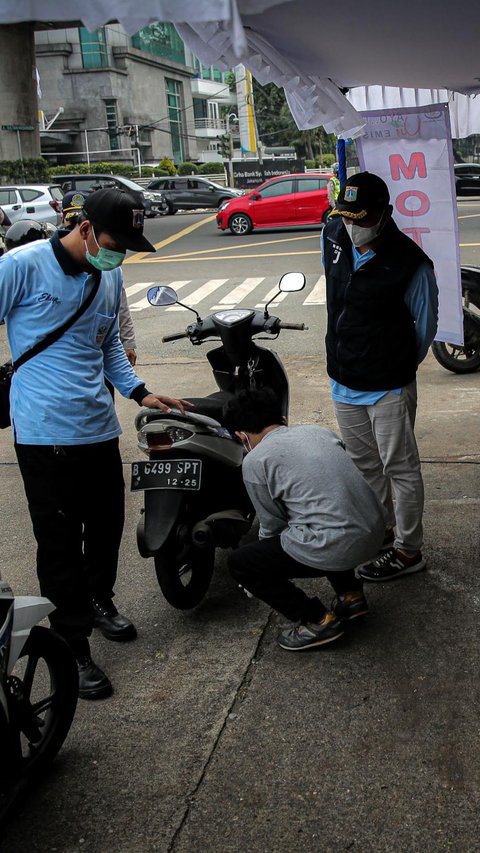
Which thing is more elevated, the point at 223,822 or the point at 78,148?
the point at 78,148

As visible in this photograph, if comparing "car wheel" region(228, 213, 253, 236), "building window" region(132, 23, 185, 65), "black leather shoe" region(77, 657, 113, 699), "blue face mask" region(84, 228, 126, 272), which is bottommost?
"black leather shoe" region(77, 657, 113, 699)

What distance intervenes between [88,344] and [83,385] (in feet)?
0.55

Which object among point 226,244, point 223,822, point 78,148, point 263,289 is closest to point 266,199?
point 226,244

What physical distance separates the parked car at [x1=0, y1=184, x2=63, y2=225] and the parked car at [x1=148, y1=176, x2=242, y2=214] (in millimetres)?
10512

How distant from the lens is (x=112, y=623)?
3.92 metres

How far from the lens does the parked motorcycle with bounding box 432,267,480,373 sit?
7.66 m

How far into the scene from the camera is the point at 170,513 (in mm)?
3832

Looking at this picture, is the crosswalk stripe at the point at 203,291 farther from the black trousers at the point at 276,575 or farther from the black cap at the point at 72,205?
the black trousers at the point at 276,575

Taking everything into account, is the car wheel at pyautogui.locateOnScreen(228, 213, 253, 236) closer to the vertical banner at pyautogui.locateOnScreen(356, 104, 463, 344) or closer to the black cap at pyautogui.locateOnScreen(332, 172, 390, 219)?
the vertical banner at pyautogui.locateOnScreen(356, 104, 463, 344)

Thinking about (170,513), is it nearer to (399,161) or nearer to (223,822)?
(223,822)

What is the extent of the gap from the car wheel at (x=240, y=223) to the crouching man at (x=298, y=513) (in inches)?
860

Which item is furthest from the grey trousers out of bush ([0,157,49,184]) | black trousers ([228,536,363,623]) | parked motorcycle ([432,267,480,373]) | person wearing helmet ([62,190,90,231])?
bush ([0,157,49,184])

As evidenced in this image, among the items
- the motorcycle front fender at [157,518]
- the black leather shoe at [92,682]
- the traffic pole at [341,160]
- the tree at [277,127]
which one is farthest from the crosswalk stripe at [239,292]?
the tree at [277,127]

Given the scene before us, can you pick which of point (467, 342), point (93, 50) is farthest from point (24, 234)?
point (93, 50)
